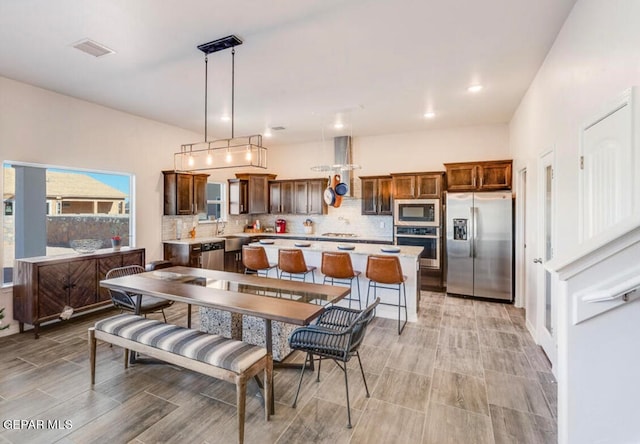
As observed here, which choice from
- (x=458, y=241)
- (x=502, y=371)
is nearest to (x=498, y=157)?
(x=458, y=241)

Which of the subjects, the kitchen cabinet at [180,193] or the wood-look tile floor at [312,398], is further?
the kitchen cabinet at [180,193]

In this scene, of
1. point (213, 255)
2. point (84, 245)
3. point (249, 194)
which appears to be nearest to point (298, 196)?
point (249, 194)

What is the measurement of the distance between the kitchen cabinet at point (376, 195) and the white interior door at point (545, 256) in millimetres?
3095

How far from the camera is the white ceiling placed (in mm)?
2479

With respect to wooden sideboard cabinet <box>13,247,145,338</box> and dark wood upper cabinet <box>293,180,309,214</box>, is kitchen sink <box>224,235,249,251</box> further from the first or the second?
wooden sideboard cabinet <box>13,247,145,338</box>

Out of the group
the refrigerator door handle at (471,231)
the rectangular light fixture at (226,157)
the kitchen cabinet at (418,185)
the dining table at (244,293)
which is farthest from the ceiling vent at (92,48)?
the refrigerator door handle at (471,231)

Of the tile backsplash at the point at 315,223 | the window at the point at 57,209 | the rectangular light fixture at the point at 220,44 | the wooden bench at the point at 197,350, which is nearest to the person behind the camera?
the wooden bench at the point at 197,350

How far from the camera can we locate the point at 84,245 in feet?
14.3

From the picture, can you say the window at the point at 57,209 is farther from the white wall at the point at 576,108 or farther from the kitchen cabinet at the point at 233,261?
the white wall at the point at 576,108

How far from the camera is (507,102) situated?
15.2 feet

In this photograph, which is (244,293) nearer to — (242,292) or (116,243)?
(242,292)

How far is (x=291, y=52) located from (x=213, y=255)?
13.4 feet

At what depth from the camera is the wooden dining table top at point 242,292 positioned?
A: 2131 millimetres

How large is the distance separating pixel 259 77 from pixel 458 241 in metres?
4.00
